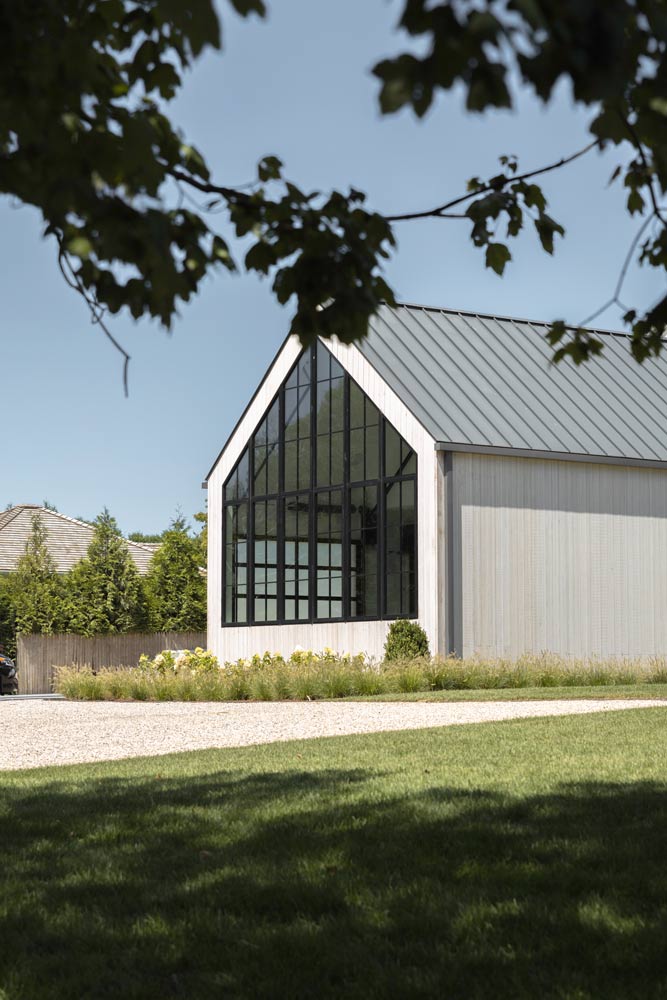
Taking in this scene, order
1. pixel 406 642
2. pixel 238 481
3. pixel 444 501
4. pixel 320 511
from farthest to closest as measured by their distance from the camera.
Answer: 1. pixel 238 481
2. pixel 320 511
3. pixel 444 501
4. pixel 406 642

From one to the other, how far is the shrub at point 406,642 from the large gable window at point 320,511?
2.40 feet

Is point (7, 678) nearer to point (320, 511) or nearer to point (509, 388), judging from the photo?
point (320, 511)

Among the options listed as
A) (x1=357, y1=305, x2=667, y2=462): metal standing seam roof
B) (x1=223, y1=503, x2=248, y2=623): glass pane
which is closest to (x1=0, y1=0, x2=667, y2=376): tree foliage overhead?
(x1=357, y1=305, x2=667, y2=462): metal standing seam roof

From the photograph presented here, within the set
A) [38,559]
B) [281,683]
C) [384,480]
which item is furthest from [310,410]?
[38,559]

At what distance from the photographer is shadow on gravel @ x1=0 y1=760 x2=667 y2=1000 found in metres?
4.34

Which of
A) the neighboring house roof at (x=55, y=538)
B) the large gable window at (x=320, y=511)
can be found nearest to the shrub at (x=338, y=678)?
the large gable window at (x=320, y=511)

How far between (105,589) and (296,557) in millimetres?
7340

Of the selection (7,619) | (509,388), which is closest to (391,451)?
(509,388)

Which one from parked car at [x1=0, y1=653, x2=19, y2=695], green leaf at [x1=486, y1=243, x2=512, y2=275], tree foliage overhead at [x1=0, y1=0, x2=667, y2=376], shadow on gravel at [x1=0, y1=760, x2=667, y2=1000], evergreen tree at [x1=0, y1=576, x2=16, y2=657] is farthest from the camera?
evergreen tree at [x1=0, y1=576, x2=16, y2=657]

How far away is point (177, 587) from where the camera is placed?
33938 mm

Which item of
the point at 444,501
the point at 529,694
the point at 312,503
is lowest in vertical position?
the point at 529,694

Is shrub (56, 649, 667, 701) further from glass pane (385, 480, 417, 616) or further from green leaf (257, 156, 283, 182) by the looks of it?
green leaf (257, 156, 283, 182)

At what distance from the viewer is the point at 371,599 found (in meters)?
25.0

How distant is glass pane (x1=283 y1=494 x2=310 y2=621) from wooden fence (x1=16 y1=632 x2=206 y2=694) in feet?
21.1
